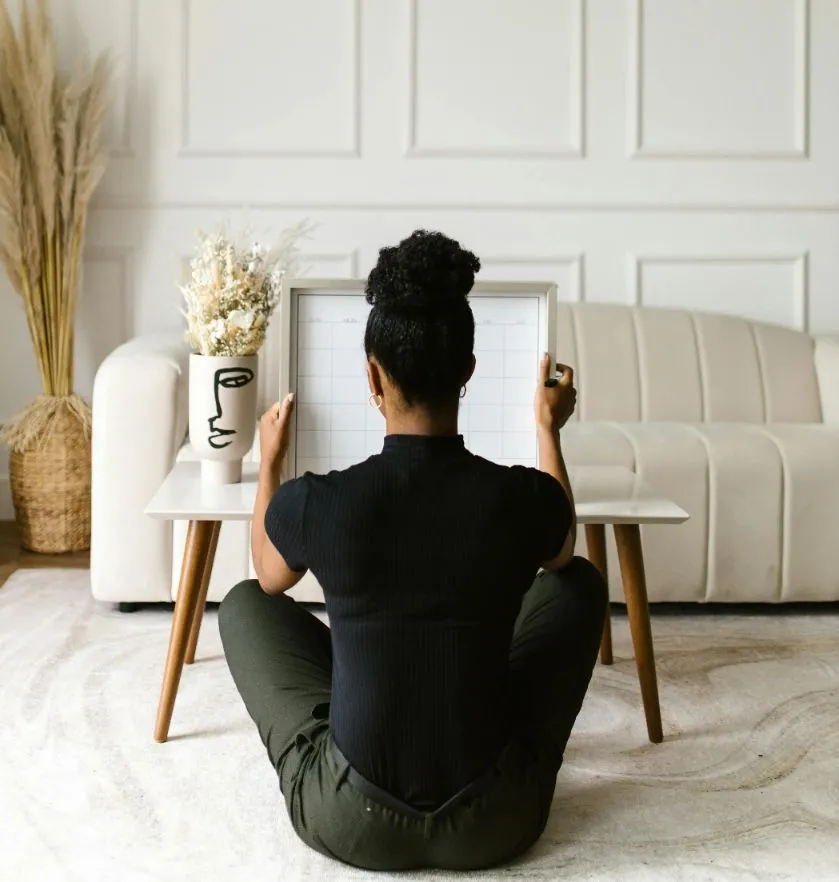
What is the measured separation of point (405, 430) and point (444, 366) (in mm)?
91

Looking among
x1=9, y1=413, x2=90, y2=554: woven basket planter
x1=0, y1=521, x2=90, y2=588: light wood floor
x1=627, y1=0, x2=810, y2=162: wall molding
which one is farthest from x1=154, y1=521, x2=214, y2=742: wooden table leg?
x1=627, y1=0, x2=810, y2=162: wall molding

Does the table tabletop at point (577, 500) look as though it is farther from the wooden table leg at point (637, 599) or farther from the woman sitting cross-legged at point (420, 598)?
the woman sitting cross-legged at point (420, 598)

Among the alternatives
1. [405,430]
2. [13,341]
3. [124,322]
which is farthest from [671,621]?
[13,341]

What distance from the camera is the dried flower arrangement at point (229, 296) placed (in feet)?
6.55

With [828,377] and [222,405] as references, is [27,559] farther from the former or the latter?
[828,377]

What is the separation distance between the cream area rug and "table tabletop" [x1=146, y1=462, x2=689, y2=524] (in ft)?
1.25

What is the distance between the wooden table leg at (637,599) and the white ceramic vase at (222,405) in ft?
2.07

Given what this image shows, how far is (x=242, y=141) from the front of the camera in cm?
360

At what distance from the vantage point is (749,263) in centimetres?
366

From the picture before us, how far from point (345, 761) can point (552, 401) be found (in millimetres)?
627

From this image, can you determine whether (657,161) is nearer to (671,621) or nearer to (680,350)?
(680,350)

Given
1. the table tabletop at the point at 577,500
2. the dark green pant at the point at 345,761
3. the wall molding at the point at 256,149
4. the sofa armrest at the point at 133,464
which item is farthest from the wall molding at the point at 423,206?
the dark green pant at the point at 345,761

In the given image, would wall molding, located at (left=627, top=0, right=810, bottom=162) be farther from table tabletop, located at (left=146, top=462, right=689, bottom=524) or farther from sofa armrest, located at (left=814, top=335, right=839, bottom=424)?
table tabletop, located at (left=146, top=462, right=689, bottom=524)

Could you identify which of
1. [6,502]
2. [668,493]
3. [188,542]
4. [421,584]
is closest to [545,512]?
[421,584]
